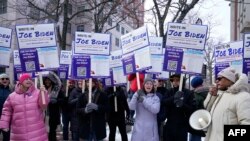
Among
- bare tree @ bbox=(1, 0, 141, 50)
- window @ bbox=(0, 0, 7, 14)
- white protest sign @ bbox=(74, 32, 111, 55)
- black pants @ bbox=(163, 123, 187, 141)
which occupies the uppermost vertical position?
window @ bbox=(0, 0, 7, 14)

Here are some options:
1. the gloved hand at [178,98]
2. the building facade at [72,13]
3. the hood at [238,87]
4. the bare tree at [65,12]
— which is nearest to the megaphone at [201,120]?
the hood at [238,87]

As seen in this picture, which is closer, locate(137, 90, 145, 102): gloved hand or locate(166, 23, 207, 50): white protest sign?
locate(137, 90, 145, 102): gloved hand

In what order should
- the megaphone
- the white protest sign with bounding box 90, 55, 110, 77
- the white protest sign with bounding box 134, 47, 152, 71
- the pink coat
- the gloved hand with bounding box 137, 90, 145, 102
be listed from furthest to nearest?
1. the white protest sign with bounding box 90, 55, 110, 77
2. the white protest sign with bounding box 134, 47, 152, 71
3. the gloved hand with bounding box 137, 90, 145, 102
4. the pink coat
5. the megaphone

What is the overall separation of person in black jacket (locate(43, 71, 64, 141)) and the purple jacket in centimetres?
255

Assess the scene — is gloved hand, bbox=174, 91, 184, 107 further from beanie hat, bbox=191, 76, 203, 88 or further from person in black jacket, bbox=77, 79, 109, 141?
person in black jacket, bbox=77, 79, 109, 141

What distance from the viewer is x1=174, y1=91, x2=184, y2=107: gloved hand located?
7.05 meters

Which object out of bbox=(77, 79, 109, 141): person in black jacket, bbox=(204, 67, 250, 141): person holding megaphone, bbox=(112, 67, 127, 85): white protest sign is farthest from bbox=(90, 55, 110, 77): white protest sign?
bbox=(204, 67, 250, 141): person holding megaphone

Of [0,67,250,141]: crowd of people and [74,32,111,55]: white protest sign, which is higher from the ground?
[74,32,111,55]: white protest sign

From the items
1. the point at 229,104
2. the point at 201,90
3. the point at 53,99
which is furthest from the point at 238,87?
the point at 53,99

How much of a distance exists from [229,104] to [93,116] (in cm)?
398

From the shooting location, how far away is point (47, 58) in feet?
27.1

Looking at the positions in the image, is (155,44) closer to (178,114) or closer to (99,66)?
(99,66)

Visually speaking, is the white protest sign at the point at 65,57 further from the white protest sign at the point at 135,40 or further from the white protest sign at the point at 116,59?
the white protest sign at the point at 135,40

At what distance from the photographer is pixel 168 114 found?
292 inches
